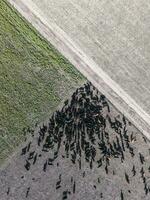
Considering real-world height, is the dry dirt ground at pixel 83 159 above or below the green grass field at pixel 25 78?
below

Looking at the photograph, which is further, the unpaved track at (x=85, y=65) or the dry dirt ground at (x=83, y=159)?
the unpaved track at (x=85, y=65)

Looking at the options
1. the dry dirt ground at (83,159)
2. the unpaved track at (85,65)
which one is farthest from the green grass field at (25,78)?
the dry dirt ground at (83,159)

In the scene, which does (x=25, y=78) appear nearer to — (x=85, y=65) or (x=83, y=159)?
(x=85, y=65)

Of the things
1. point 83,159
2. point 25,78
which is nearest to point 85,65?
point 25,78

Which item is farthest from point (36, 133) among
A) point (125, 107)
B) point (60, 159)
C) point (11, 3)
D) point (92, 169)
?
point (11, 3)

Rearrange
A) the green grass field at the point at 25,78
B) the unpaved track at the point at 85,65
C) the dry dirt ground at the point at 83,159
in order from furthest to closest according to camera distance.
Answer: the unpaved track at the point at 85,65 → the green grass field at the point at 25,78 → the dry dirt ground at the point at 83,159

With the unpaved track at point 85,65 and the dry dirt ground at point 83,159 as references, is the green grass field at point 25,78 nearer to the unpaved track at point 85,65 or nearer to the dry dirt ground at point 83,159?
the unpaved track at point 85,65

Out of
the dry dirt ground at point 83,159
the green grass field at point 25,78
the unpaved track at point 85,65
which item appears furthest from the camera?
the unpaved track at point 85,65
